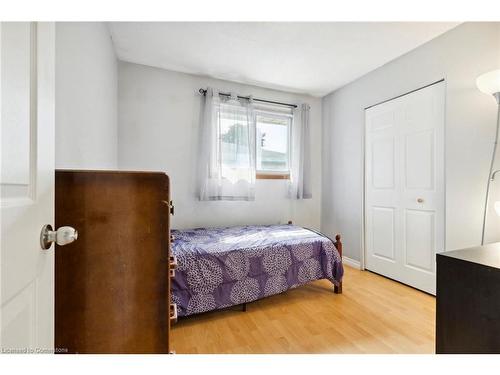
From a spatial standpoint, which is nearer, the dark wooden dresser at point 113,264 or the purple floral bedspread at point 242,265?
the dark wooden dresser at point 113,264

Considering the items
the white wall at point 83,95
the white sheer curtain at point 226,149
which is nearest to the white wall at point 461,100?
the white sheer curtain at point 226,149

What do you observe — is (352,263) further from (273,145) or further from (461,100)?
(461,100)

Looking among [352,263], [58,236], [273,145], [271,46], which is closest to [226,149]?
[273,145]

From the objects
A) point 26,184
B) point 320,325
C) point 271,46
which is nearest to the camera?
point 26,184

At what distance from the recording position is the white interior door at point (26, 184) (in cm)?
45

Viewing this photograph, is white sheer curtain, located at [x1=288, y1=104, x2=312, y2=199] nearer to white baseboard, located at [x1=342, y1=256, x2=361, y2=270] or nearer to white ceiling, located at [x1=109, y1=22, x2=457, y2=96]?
white ceiling, located at [x1=109, y1=22, x2=457, y2=96]

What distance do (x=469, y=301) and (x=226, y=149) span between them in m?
2.58

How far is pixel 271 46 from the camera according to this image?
238 centimetres

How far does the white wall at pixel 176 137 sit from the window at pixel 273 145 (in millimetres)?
181

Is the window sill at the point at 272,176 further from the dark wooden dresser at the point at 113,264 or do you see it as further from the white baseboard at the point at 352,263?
the dark wooden dresser at the point at 113,264

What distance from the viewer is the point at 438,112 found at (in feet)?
7.38
